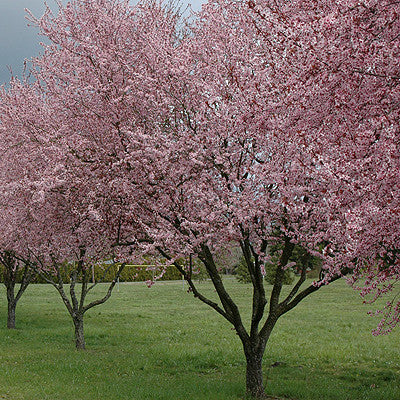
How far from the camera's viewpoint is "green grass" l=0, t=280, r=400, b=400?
10234mm

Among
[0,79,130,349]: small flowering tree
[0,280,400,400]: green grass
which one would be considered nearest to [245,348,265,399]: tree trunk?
[0,280,400,400]: green grass

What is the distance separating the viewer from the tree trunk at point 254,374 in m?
9.88

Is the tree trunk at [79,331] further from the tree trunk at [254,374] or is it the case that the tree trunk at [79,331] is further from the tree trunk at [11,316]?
the tree trunk at [254,374]

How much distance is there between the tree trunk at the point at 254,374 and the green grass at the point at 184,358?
30 cm

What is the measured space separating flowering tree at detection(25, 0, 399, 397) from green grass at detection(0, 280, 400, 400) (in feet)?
6.37

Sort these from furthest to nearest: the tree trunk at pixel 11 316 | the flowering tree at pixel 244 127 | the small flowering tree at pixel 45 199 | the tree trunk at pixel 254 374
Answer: the tree trunk at pixel 11 316, the small flowering tree at pixel 45 199, the tree trunk at pixel 254 374, the flowering tree at pixel 244 127

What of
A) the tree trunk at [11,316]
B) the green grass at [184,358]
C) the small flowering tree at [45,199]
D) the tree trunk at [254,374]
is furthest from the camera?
Result: the tree trunk at [11,316]

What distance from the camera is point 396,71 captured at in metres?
5.65

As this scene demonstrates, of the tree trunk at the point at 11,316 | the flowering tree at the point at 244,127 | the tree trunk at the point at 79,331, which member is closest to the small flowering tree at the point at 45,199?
the tree trunk at the point at 79,331

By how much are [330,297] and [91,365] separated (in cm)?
2293

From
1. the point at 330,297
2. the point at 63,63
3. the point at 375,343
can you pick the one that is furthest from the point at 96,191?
the point at 330,297

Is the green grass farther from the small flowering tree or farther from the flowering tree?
the small flowering tree

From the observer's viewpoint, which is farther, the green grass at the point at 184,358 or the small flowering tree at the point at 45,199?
the small flowering tree at the point at 45,199

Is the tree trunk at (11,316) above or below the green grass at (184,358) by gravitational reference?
above
